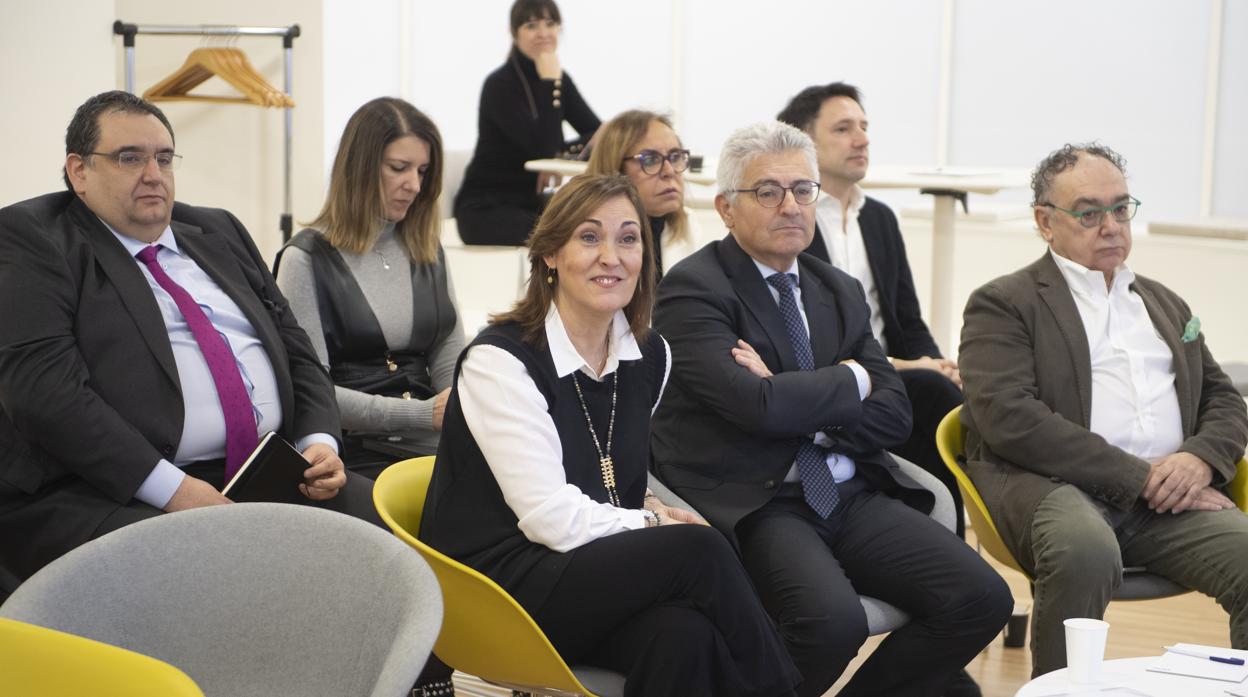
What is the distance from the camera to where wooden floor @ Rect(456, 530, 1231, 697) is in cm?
388

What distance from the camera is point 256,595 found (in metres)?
2.19

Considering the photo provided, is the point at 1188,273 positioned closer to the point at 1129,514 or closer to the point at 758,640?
the point at 1129,514

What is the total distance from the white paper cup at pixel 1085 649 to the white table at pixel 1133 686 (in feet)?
0.06

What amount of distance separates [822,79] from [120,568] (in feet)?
Answer: 21.7

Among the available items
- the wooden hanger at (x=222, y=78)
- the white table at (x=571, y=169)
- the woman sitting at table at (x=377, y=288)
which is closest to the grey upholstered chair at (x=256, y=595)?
the woman sitting at table at (x=377, y=288)

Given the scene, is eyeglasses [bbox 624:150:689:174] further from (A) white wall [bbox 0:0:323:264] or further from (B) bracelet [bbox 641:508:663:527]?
(A) white wall [bbox 0:0:323:264]

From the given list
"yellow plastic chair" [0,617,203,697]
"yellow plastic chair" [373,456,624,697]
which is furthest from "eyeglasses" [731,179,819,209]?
"yellow plastic chair" [0,617,203,697]

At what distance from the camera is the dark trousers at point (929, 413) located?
402cm

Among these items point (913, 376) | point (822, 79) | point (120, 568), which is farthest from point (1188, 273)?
point (120, 568)

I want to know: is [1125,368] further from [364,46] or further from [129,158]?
[364,46]

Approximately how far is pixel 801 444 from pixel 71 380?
1.59 metres

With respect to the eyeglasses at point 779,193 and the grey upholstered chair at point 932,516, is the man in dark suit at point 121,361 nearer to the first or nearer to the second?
the grey upholstered chair at point 932,516

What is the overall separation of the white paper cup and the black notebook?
164 cm

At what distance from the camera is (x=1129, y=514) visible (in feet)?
11.2
